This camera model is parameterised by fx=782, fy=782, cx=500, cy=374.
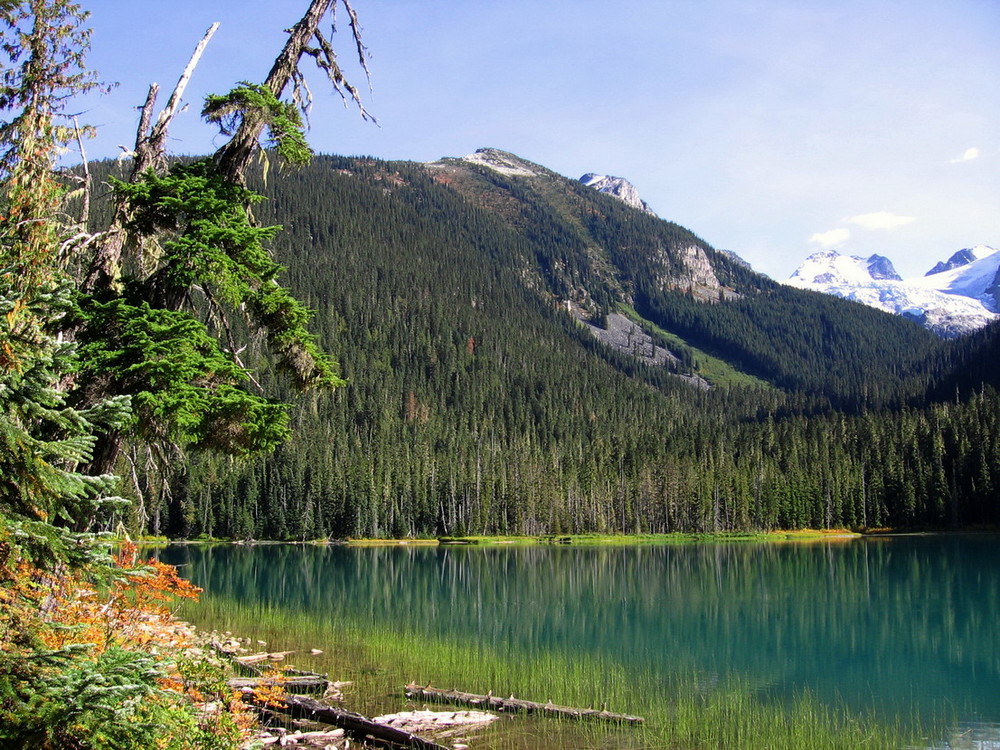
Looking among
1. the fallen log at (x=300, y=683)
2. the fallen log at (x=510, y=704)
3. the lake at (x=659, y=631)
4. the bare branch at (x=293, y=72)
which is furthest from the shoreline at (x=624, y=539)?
the bare branch at (x=293, y=72)

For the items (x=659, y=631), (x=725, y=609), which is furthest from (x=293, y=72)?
(x=725, y=609)

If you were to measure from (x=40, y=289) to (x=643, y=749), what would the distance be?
48.2 feet

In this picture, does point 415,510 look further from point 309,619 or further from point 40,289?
point 40,289

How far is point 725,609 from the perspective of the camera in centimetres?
4091

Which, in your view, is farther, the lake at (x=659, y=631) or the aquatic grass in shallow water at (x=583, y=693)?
the lake at (x=659, y=631)

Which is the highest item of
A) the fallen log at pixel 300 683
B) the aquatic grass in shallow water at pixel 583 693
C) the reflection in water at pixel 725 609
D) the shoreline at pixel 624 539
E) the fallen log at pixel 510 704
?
the fallen log at pixel 300 683

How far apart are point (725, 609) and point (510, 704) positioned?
24.7m

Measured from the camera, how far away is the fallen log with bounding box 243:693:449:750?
15336 mm

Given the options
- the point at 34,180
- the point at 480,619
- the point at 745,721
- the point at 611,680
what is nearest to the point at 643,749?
the point at 745,721

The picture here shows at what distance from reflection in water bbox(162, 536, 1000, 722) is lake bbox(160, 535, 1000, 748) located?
0.47 ft

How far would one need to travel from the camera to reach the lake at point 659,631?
2259 centimetres

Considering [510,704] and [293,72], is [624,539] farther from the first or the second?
[293,72]

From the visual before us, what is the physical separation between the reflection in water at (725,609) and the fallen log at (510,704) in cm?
658

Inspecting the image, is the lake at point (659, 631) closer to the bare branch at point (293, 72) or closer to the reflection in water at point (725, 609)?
the reflection in water at point (725, 609)
